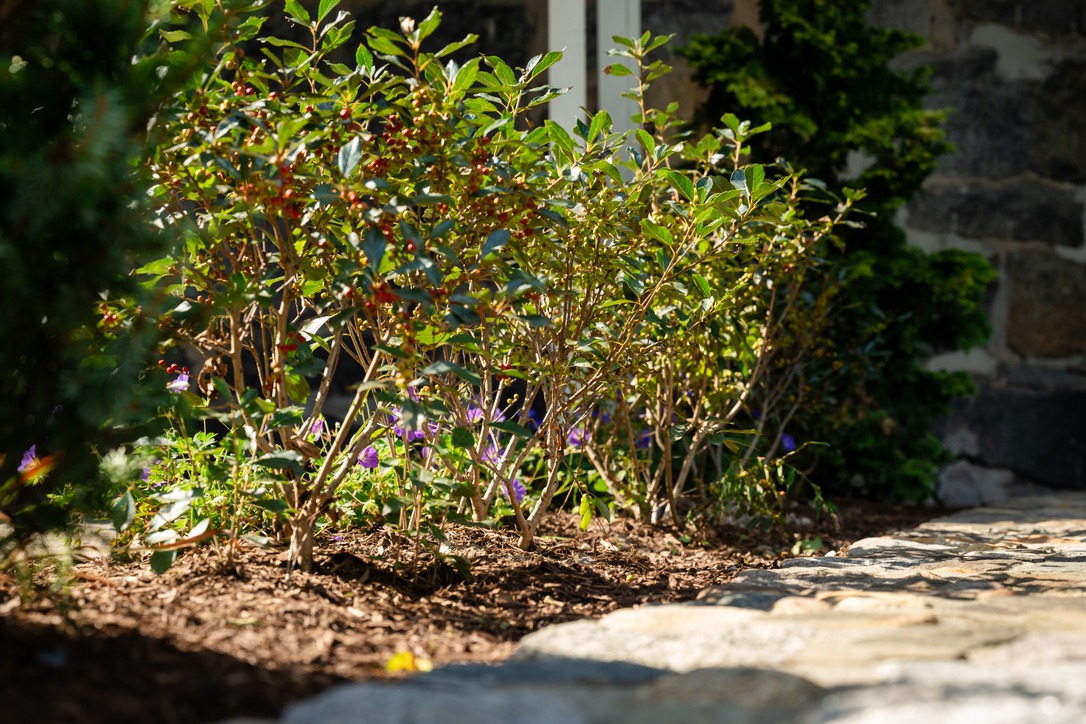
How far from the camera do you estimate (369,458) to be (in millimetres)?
2617

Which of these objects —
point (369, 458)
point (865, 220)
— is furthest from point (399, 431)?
point (865, 220)

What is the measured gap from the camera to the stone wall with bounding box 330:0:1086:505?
5.00 m

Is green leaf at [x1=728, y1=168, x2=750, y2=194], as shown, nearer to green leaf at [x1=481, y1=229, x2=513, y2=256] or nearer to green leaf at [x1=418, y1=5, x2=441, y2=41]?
green leaf at [x1=481, y1=229, x2=513, y2=256]

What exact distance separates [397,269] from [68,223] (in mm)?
585

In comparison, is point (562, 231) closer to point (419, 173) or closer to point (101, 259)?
point (419, 173)

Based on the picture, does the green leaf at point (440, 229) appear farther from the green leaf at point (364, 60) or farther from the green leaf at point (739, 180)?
the green leaf at point (739, 180)

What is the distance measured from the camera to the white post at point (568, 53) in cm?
373

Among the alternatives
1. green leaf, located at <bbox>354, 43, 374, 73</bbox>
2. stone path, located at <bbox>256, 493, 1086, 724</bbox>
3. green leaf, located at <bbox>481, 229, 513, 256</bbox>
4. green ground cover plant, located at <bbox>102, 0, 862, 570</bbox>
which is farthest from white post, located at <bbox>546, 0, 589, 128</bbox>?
stone path, located at <bbox>256, 493, 1086, 724</bbox>

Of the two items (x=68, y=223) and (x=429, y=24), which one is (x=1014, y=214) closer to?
(x=429, y=24)

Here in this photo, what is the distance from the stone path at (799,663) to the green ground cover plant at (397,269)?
527mm

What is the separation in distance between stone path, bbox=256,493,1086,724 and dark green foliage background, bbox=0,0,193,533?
61 cm

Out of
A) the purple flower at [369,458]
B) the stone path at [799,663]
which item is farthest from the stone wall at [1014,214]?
the purple flower at [369,458]

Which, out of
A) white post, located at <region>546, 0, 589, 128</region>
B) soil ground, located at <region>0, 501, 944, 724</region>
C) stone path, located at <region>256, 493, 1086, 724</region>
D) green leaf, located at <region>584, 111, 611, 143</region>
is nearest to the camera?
stone path, located at <region>256, 493, 1086, 724</region>

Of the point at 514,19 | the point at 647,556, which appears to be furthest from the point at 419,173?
the point at 514,19
